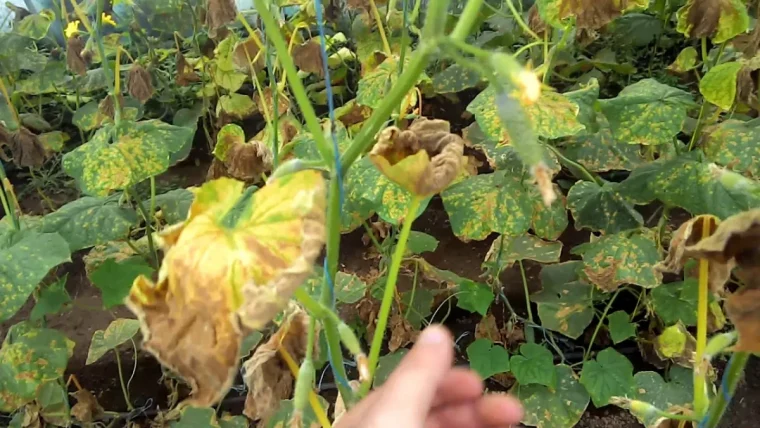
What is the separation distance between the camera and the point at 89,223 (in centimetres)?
118

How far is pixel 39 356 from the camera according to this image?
1.14 meters

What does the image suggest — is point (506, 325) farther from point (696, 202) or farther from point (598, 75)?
point (598, 75)

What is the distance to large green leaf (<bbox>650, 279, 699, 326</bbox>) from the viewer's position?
1.16m

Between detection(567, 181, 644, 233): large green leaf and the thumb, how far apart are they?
702 millimetres

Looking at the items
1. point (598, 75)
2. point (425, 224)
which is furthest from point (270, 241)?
point (598, 75)

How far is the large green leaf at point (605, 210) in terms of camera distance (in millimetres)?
1209

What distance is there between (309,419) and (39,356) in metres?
0.52

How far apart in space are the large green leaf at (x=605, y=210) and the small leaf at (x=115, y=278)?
81 centimetres

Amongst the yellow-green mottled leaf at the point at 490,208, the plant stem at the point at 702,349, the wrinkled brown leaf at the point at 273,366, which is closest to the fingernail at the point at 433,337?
the wrinkled brown leaf at the point at 273,366

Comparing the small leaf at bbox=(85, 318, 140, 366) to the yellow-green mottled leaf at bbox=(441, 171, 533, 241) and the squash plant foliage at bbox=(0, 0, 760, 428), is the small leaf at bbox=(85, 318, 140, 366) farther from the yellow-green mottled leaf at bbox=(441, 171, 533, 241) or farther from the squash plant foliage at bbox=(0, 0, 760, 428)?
the yellow-green mottled leaf at bbox=(441, 171, 533, 241)

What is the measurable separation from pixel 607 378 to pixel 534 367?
0.13 meters

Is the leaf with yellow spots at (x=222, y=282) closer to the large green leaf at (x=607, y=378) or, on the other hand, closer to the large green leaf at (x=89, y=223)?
the large green leaf at (x=89, y=223)

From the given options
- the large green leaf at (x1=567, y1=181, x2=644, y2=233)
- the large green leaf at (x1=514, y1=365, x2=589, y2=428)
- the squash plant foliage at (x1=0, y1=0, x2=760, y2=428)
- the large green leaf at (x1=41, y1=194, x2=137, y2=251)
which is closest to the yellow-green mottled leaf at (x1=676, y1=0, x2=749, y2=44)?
the squash plant foliage at (x1=0, y1=0, x2=760, y2=428)

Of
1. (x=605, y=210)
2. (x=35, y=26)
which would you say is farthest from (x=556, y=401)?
(x=35, y=26)
